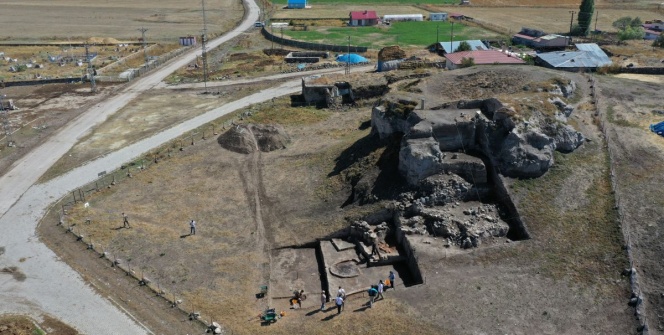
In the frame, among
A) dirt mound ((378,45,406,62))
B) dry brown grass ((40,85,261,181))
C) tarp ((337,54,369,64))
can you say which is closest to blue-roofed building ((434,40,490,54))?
dirt mound ((378,45,406,62))

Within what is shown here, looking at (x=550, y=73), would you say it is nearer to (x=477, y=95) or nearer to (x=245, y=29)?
(x=477, y=95)

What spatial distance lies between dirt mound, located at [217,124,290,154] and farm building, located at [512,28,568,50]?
57.4 m

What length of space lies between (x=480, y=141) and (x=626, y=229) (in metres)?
11.3

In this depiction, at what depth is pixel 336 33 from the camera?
385 ft

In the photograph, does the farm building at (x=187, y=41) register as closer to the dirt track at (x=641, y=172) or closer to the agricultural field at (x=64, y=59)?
the agricultural field at (x=64, y=59)

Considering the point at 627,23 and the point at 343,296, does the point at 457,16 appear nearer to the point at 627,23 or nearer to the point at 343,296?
the point at 627,23

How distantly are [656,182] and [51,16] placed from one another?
144 meters

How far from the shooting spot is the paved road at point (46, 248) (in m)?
30.2

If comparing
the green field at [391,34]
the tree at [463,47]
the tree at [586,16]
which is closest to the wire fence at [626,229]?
the tree at [463,47]

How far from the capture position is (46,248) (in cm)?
3669

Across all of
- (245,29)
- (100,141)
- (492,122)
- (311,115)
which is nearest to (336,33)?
(245,29)

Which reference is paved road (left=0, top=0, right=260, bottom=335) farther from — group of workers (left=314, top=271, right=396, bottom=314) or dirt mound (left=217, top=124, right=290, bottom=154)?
group of workers (left=314, top=271, right=396, bottom=314)

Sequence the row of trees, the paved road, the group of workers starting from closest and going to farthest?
1. the group of workers
2. the paved road
3. the row of trees

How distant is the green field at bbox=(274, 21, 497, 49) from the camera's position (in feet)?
353
